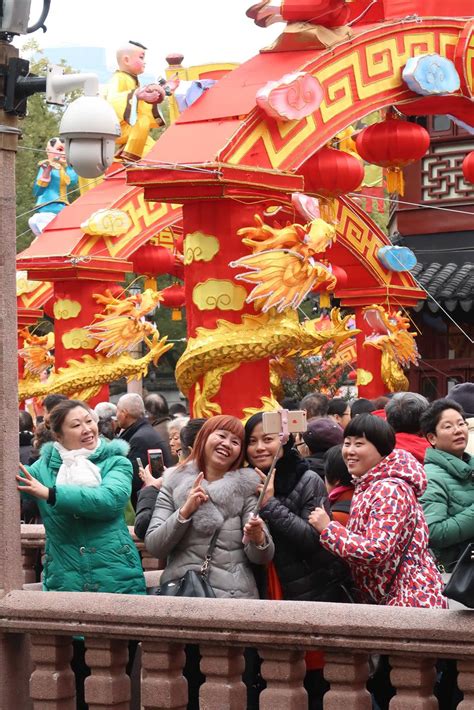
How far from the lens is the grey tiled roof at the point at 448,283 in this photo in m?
18.4

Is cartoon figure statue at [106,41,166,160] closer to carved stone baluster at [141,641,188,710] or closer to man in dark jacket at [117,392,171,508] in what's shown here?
man in dark jacket at [117,392,171,508]

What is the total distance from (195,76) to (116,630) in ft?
35.7

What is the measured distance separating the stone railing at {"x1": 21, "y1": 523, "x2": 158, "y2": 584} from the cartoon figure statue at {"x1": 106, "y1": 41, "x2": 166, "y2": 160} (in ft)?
29.1

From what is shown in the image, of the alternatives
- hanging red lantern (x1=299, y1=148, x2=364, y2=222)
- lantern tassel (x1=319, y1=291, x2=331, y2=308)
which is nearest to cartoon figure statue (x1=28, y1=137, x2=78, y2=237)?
lantern tassel (x1=319, y1=291, x2=331, y2=308)

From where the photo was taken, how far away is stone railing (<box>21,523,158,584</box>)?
7562mm

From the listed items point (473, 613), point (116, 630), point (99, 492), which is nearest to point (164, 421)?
point (99, 492)

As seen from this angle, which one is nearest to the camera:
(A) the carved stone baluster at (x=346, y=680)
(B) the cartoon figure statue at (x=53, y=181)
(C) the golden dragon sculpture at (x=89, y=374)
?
(A) the carved stone baluster at (x=346, y=680)

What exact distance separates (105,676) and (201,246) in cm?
661

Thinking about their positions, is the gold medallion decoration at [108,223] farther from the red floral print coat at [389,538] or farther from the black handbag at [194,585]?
the red floral print coat at [389,538]

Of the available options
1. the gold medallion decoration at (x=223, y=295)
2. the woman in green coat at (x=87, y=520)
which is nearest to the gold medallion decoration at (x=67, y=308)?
Result: the gold medallion decoration at (x=223, y=295)

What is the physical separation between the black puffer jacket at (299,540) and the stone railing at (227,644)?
25.2 inches

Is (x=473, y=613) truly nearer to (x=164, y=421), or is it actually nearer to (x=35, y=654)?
(x=35, y=654)

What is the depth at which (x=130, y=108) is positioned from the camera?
1616 centimetres

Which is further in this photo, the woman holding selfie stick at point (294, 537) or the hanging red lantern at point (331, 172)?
the hanging red lantern at point (331, 172)
